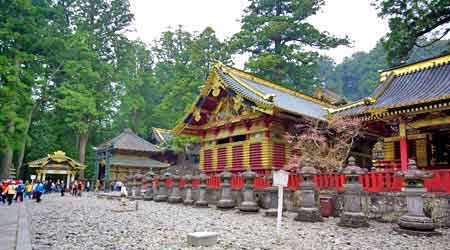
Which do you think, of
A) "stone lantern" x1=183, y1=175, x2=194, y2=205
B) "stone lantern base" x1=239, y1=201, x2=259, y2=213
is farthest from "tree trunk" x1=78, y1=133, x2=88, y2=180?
"stone lantern base" x1=239, y1=201, x2=259, y2=213

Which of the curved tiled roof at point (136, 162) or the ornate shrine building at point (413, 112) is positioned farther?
the curved tiled roof at point (136, 162)

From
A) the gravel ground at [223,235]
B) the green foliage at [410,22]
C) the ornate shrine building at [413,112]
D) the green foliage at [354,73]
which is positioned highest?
the green foliage at [354,73]

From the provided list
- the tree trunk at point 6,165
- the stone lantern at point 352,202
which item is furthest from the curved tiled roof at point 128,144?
the stone lantern at point 352,202

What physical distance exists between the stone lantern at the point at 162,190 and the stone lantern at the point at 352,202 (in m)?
11.7

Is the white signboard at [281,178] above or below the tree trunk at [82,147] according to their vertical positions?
below

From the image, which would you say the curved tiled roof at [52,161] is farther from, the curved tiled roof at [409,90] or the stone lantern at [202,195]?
the curved tiled roof at [409,90]

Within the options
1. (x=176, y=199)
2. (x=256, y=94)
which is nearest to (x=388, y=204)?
(x=256, y=94)

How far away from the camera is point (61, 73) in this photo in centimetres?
3556

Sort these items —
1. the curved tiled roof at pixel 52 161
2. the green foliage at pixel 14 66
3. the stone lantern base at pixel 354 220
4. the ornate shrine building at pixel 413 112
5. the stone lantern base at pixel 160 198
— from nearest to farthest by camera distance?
the stone lantern base at pixel 354 220 < the ornate shrine building at pixel 413 112 < the stone lantern base at pixel 160 198 < the green foliage at pixel 14 66 < the curved tiled roof at pixel 52 161

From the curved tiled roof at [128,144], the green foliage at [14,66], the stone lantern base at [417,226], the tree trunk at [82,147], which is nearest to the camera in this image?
the stone lantern base at [417,226]

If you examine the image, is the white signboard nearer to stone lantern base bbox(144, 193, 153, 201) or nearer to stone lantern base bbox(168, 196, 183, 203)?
stone lantern base bbox(168, 196, 183, 203)

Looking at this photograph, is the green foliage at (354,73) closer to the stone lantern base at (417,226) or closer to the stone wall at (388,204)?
the stone wall at (388,204)

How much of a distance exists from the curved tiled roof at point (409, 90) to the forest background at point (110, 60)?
13.3 feet

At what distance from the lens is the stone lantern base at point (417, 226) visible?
8.12m
